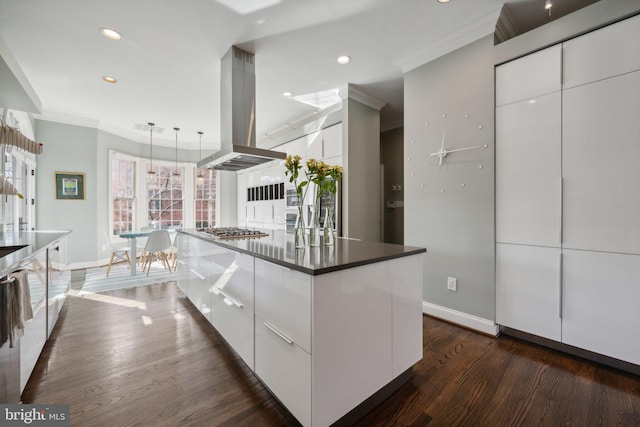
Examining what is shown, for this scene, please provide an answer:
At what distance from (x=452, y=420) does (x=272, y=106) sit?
170 inches

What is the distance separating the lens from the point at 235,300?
1881mm

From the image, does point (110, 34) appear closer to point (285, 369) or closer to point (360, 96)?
point (360, 96)

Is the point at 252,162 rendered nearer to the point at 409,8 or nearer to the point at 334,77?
the point at 334,77

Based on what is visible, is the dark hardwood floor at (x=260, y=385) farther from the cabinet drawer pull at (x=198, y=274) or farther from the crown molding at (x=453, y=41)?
the crown molding at (x=453, y=41)

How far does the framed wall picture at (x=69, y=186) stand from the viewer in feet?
15.4

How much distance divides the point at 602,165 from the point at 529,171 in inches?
16.0

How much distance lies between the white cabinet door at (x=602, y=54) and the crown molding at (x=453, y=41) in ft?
2.05

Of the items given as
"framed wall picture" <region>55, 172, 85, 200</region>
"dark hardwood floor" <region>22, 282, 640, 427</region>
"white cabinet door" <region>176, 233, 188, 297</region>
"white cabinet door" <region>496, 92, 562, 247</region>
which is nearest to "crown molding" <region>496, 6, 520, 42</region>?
"white cabinet door" <region>496, 92, 562, 247</region>

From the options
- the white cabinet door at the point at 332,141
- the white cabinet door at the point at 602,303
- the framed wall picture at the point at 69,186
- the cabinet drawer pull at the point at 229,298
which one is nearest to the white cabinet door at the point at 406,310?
the cabinet drawer pull at the point at 229,298

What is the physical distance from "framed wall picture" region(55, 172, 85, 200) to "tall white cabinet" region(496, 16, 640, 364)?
655 centimetres

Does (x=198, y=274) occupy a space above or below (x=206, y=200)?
below

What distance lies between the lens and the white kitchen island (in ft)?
3.97

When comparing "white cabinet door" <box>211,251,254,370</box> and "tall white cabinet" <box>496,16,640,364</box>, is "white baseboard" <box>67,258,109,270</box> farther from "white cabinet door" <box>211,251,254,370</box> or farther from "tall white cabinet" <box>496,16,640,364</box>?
"tall white cabinet" <box>496,16,640,364</box>

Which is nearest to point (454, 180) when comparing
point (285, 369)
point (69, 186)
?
point (285, 369)
